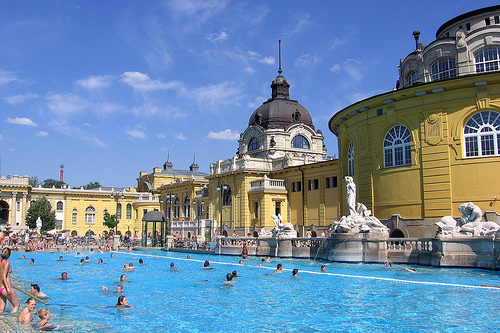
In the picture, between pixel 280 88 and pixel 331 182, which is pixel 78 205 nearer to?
pixel 280 88

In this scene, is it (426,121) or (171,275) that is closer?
(171,275)

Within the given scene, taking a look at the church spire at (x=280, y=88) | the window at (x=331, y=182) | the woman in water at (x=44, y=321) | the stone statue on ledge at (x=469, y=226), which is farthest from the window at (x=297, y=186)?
the woman in water at (x=44, y=321)

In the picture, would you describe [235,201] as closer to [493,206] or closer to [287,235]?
[287,235]

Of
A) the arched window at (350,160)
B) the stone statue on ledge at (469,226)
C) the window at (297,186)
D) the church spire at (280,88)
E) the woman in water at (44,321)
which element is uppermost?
the church spire at (280,88)

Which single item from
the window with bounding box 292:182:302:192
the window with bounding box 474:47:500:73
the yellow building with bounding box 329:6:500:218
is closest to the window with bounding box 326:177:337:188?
the window with bounding box 292:182:302:192

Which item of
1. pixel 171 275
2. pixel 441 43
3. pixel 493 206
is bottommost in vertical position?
pixel 171 275

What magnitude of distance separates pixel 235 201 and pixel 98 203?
141ft

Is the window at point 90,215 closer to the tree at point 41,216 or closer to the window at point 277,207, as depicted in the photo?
the tree at point 41,216

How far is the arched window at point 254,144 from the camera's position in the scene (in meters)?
57.3

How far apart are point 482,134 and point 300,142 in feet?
110

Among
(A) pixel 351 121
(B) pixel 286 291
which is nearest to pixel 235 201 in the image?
(A) pixel 351 121

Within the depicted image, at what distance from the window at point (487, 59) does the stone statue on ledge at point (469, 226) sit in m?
11.7

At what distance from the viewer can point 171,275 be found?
2214cm

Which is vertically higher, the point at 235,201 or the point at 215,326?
the point at 235,201
